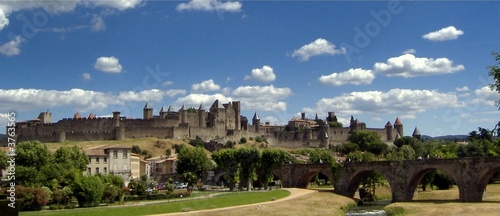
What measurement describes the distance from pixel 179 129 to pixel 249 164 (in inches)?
2592

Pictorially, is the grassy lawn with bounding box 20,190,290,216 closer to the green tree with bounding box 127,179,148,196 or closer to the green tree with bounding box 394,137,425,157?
the green tree with bounding box 127,179,148,196

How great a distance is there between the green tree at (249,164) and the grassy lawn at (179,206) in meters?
12.4

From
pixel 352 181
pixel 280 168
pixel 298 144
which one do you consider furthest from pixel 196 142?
pixel 352 181

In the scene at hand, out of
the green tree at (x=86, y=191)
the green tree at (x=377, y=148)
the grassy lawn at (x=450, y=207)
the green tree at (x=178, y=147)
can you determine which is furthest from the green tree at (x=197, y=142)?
the green tree at (x=86, y=191)

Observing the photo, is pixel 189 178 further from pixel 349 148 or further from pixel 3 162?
pixel 349 148

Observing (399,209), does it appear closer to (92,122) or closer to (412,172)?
(412,172)

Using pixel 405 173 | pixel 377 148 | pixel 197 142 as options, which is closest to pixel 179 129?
pixel 197 142

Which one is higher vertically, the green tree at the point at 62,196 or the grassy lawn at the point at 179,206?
the green tree at the point at 62,196

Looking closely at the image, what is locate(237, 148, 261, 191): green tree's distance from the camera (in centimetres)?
7588

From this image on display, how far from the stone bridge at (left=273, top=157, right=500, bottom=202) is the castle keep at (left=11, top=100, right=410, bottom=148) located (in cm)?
6022

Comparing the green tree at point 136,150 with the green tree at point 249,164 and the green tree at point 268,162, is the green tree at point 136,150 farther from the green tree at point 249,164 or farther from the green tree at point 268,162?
the green tree at point 268,162

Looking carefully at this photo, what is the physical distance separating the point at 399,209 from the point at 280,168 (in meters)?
28.4

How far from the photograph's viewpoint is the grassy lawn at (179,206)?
141 ft

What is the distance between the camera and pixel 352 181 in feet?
231
